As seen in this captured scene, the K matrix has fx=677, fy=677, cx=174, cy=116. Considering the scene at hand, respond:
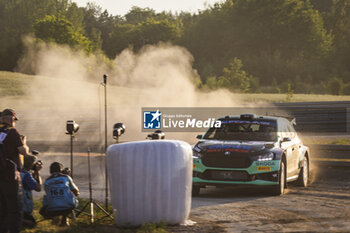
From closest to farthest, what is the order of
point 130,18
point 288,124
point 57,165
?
point 57,165 < point 288,124 < point 130,18

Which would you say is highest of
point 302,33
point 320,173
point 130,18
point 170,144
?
point 130,18

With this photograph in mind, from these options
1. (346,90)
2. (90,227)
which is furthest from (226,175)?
(346,90)

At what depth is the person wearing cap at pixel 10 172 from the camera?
748cm

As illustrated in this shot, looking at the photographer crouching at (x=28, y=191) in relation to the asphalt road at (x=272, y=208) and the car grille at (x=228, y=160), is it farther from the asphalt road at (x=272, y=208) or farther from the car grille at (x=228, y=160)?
the car grille at (x=228, y=160)

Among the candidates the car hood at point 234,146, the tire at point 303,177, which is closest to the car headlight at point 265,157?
the car hood at point 234,146

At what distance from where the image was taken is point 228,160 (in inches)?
479

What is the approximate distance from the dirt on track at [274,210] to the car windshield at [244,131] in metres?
1.04

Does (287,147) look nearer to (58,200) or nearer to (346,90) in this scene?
(58,200)

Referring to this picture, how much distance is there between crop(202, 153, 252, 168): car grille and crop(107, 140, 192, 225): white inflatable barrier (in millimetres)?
3666

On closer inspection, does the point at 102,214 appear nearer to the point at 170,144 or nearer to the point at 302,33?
the point at 170,144

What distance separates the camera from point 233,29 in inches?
3701

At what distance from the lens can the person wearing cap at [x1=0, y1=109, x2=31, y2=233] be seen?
7.48 metres

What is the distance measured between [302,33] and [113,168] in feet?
279

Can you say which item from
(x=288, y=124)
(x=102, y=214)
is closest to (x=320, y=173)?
(x=288, y=124)
